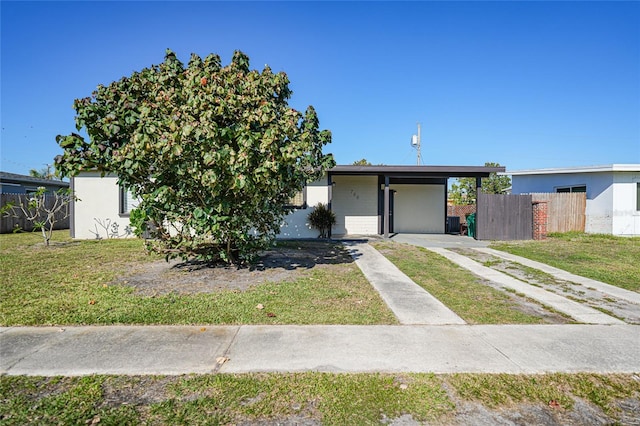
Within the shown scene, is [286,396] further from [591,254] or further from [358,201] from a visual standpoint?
[358,201]

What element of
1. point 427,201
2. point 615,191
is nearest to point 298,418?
point 427,201

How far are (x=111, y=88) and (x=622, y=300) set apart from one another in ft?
30.3

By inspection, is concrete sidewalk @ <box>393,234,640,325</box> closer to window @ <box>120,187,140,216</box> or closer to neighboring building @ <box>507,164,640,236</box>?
neighboring building @ <box>507,164,640,236</box>

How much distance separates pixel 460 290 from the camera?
5914mm

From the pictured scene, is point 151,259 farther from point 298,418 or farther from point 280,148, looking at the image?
point 298,418

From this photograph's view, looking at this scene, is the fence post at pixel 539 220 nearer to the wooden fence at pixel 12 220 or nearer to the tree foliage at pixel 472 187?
the tree foliage at pixel 472 187

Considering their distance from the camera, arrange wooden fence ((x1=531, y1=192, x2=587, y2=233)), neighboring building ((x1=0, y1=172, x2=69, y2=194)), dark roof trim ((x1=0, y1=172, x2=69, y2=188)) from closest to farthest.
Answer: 1. wooden fence ((x1=531, y1=192, x2=587, y2=233))
2. dark roof trim ((x1=0, y1=172, x2=69, y2=188))
3. neighboring building ((x1=0, y1=172, x2=69, y2=194))

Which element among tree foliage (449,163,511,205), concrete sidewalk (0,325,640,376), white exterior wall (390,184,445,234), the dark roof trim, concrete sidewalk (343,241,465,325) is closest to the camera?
concrete sidewalk (0,325,640,376)

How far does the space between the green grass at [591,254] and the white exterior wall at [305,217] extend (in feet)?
21.3

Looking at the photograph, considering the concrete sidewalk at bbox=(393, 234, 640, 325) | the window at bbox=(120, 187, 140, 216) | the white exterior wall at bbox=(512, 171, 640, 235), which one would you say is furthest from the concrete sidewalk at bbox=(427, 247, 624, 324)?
the window at bbox=(120, 187, 140, 216)

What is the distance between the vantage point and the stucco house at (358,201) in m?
13.2

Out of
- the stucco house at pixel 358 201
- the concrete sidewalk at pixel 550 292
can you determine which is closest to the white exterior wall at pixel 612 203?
the stucco house at pixel 358 201

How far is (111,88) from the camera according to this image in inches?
238

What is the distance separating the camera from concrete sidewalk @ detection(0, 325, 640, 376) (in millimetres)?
3039
